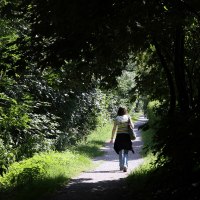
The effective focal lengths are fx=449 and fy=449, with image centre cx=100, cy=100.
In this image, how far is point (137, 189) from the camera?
349 inches

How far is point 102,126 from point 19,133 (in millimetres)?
15794

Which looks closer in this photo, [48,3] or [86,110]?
[48,3]

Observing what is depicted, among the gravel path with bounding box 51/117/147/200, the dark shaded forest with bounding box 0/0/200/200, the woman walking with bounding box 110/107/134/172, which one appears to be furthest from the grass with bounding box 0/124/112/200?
the dark shaded forest with bounding box 0/0/200/200

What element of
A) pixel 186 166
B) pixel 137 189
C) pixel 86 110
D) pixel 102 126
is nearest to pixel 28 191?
pixel 137 189

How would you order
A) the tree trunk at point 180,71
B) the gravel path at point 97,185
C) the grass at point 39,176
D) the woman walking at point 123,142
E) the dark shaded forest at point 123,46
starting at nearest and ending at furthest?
1. the dark shaded forest at point 123,46
2. the tree trunk at point 180,71
3. the gravel path at point 97,185
4. the grass at point 39,176
5. the woman walking at point 123,142

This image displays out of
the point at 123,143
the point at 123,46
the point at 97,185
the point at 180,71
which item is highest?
the point at 123,46

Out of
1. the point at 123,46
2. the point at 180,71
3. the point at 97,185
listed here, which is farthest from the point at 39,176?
the point at 123,46

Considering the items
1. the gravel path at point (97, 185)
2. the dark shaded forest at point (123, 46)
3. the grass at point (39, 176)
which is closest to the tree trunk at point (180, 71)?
the dark shaded forest at point (123, 46)

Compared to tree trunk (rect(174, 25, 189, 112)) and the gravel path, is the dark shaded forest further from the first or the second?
the gravel path

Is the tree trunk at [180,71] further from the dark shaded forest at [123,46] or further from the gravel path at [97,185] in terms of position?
the gravel path at [97,185]

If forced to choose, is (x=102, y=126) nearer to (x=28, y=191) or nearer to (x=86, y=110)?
(x=86, y=110)

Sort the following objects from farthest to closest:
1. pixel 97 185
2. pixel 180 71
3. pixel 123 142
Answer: pixel 123 142
pixel 97 185
pixel 180 71

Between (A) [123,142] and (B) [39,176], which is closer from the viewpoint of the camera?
(B) [39,176]

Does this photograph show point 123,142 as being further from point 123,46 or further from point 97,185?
point 123,46
